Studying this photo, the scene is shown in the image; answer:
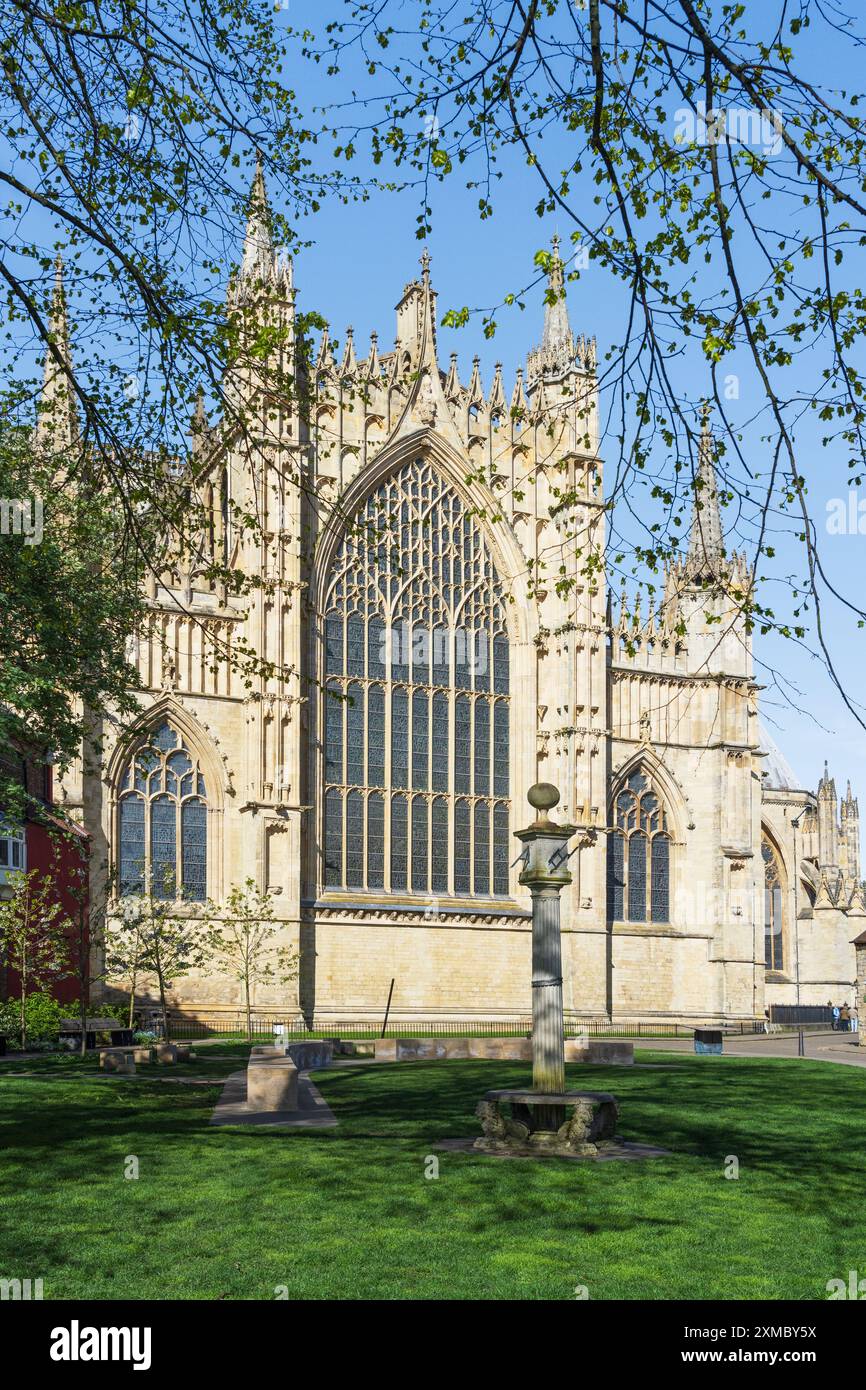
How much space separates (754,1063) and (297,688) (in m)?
15.2

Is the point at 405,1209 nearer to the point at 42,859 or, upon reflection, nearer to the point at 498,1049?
the point at 498,1049

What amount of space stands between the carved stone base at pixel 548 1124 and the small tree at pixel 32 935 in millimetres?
13935

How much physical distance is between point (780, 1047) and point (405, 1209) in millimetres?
28918

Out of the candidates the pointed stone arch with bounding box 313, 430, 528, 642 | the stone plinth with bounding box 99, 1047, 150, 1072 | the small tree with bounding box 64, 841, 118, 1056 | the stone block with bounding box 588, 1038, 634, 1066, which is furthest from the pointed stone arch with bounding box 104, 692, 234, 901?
the stone block with bounding box 588, 1038, 634, 1066

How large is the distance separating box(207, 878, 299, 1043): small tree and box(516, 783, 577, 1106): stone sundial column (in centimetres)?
1900

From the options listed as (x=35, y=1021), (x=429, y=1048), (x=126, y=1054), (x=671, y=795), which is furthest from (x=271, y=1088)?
(x=671, y=795)

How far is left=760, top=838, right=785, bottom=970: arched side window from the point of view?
58.6 meters

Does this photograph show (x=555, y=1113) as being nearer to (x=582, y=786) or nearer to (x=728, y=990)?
(x=582, y=786)

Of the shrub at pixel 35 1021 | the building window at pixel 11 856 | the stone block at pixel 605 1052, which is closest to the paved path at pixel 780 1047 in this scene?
the stone block at pixel 605 1052

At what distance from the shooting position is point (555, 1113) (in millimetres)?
14258

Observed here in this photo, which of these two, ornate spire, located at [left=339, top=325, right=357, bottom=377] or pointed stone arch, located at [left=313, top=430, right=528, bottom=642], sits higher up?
ornate spire, located at [left=339, top=325, right=357, bottom=377]

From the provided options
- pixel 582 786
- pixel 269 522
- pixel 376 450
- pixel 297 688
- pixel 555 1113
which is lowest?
pixel 555 1113

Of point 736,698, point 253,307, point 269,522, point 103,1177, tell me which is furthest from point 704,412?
point 736,698

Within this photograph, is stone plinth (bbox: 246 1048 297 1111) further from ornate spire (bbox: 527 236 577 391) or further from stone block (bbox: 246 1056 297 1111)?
ornate spire (bbox: 527 236 577 391)
